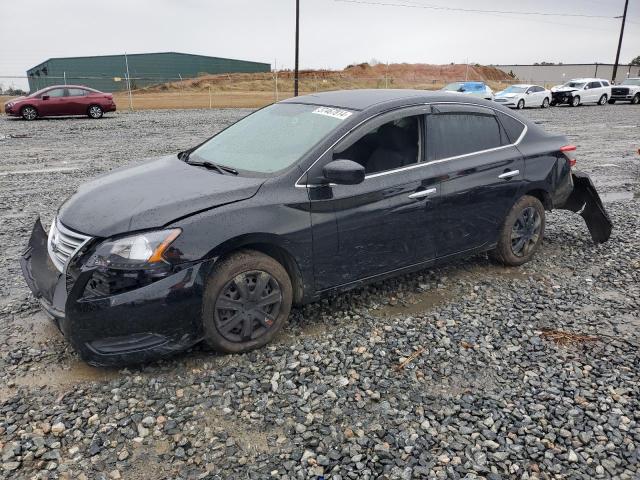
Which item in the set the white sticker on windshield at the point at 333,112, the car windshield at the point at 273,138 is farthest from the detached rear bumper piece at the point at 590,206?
the car windshield at the point at 273,138

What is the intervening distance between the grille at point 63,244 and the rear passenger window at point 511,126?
3.82 meters

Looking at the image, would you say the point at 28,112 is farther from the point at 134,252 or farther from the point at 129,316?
the point at 129,316

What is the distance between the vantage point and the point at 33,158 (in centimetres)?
1140

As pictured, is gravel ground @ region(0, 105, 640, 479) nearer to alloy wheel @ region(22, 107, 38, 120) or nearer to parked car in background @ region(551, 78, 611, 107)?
alloy wheel @ region(22, 107, 38, 120)

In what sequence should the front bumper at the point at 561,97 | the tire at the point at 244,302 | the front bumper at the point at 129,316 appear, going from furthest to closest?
the front bumper at the point at 561,97 → the tire at the point at 244,302 → the front bumper at the point at 129,316

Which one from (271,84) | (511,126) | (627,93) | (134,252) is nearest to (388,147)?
(511,126)

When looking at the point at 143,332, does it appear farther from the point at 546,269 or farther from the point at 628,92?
the point at 628,92

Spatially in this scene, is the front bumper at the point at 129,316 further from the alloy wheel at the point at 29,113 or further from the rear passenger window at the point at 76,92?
the rear passenger window at the point at 76,92

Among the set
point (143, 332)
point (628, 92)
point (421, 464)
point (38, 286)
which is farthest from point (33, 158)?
point (628, 92)

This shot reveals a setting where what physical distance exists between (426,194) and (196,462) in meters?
2.65

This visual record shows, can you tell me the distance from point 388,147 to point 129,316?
235 centimetres

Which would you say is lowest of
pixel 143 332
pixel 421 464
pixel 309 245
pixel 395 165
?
pixel 421 464

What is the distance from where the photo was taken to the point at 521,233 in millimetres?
5191

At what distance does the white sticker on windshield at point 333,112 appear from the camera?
4.07 m
